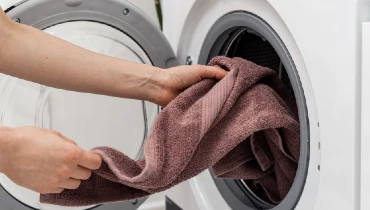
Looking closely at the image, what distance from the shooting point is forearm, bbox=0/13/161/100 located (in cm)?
82

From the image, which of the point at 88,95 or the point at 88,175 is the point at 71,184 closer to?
the point at 88,175

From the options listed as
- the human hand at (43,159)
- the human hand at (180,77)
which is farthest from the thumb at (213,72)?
the human hand at (43,159)

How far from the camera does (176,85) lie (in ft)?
2.88

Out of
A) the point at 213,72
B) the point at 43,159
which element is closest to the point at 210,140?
the point at 213,72

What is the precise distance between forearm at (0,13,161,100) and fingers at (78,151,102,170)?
211 millimetres

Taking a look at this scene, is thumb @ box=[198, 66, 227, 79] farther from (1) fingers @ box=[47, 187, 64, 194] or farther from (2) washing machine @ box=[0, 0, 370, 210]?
(1) fingers @ box=[47, 187, 64, 194]

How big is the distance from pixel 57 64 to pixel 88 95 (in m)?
0.17

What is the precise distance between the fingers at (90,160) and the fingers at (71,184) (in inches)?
1.6

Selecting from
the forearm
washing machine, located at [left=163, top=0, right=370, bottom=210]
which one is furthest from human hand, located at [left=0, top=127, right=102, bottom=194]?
washing machine, located at [left=163, top=0, right=370, bottom=210]

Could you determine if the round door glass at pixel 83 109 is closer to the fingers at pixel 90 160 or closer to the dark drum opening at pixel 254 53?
the dark drum opening at pixel 254 53

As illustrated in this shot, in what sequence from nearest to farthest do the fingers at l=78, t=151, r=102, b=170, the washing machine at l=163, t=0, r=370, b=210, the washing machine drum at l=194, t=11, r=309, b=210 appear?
the washing machine at l=163, t=0, r=370, b=210, the fingers at l=78, t=151, r=102, b=170, the washing machine drum at l=194, t=11, r=309, b=210

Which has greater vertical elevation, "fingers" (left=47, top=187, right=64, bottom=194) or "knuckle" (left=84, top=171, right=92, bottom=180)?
"knuckle" (left=84, top=171, right=92, bottom=180)

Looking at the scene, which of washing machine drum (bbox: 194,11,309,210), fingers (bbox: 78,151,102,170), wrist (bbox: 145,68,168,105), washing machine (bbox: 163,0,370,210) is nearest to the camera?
washing machine (bbox: 163,0,370,210)

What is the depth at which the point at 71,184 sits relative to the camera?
0.70 meters
